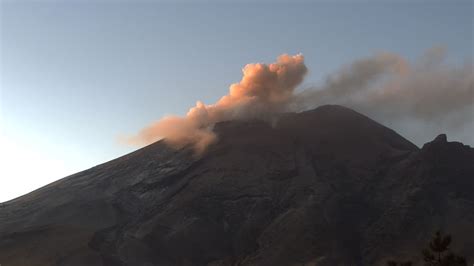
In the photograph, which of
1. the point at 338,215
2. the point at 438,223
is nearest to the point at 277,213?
the point at 338,215

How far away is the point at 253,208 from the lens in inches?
6545

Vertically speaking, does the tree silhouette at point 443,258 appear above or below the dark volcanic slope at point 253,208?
below

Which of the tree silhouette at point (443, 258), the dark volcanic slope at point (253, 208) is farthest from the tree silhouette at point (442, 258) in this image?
the dark volcanic slope at point (253, 208)

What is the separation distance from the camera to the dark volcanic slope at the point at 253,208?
146 metres

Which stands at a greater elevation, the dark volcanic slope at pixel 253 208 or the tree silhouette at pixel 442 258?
the dark volcanic slope at pixel 253 208

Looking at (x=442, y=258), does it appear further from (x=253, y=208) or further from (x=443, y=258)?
(x=253, y=208)

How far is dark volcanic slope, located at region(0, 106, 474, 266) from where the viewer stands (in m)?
146

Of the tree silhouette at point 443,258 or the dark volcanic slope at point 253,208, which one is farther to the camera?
the dark volcanic slope at point 253,208

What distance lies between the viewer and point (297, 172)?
595 ft

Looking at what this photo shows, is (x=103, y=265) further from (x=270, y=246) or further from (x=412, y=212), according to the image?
(x=412, y=212)

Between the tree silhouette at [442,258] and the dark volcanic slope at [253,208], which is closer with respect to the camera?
the tree silhouette at [442,258]

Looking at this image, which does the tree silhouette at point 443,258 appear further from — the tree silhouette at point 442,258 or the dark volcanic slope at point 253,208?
the dark volcanic slope at point 253,208

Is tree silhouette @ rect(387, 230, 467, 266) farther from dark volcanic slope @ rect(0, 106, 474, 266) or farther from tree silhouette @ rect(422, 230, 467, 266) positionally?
dark volcanic slope @ rect(0, 106, 474, 266)

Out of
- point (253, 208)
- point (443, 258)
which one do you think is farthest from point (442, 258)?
point (253, 208)
